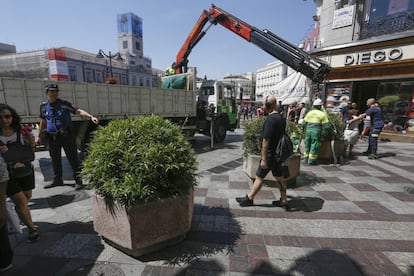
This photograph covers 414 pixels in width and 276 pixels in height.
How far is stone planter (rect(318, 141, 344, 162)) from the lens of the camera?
6.14m

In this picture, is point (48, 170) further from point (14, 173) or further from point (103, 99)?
point (14, 173)

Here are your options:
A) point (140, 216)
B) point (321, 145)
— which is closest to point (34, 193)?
point (140, 216)

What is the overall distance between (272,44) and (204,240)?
8609 mm

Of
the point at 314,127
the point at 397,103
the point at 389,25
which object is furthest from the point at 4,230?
the point at 389,25

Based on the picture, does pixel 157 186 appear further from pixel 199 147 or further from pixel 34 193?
pixel 199 147

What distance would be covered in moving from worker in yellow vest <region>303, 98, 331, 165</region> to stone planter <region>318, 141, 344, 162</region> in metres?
0.41

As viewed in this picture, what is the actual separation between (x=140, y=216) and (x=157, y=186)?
0.36 meters

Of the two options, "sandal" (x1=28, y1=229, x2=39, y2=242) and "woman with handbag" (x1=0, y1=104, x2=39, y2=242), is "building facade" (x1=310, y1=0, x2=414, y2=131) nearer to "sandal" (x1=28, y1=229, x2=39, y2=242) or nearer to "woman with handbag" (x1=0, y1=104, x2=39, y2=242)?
"woman with handbag" (x1=0, y1=104, x2=39, y2=242)

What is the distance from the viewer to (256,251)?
2.51 meters

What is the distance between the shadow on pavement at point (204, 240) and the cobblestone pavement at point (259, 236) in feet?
0.04

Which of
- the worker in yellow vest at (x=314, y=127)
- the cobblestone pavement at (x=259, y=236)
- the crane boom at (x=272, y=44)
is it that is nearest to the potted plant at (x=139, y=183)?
the cobblestone pavement at (x=259, y=236)

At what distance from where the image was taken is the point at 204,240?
2.73 meters

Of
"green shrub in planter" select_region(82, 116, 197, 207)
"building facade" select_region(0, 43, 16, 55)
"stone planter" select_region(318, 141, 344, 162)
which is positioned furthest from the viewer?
"building facade" select_region(0, 43, 16, 55)

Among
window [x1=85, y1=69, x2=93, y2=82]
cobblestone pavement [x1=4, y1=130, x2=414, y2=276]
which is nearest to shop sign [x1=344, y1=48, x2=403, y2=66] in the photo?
cobblestone pavement [x1=4, y1=130, x2=414, y2=276]
